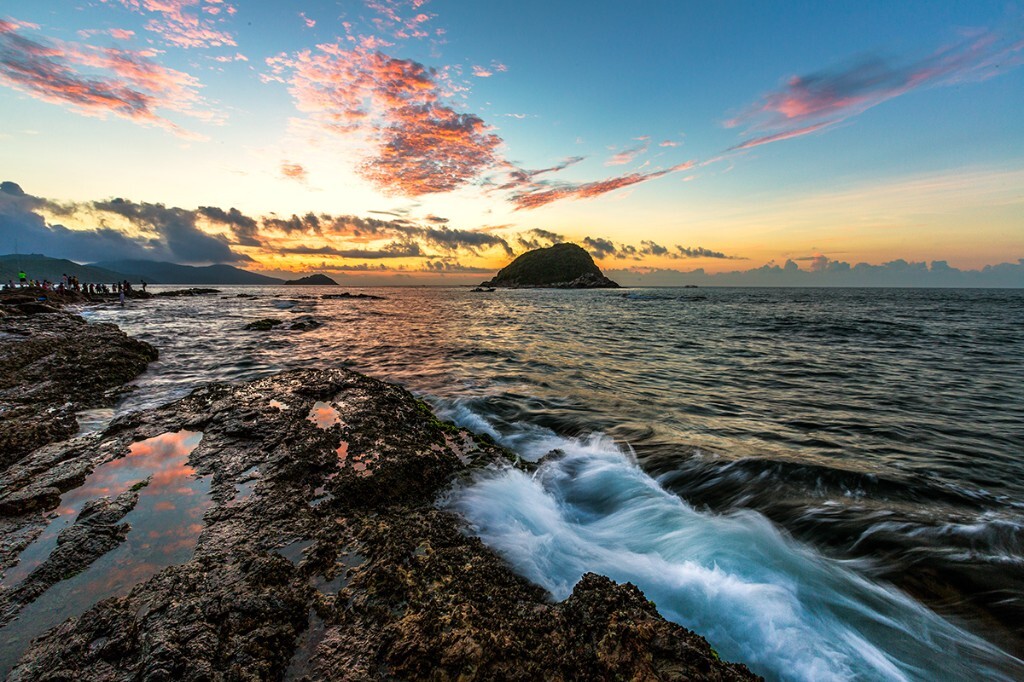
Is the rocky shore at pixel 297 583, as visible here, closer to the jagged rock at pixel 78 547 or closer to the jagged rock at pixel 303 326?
the jagged rock at pixel 78 547

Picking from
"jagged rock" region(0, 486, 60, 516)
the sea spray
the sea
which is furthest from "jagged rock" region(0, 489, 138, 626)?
the sea

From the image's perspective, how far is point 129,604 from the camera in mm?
3123

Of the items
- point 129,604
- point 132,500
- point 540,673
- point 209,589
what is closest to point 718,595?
point 540,673

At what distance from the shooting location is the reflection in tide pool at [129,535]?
10.3 feet

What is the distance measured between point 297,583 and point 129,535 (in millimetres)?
2255

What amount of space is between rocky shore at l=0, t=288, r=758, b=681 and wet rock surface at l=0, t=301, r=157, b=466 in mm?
482

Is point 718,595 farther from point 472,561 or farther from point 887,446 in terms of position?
point 887,446

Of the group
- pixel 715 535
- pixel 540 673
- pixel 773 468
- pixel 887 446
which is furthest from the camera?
pixel 887 446

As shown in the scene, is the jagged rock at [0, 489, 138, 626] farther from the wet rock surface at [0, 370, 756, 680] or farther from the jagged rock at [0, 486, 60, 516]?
the jagged rock at [0, 486, 60, 516]

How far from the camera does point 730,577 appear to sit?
4.71m

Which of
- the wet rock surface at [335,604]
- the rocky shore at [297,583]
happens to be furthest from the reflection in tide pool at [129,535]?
the wet rock surface at [335,604]

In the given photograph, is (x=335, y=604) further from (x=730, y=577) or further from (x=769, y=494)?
(x=769, y=494)

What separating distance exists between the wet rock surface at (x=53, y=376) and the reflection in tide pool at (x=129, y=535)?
6.35 ft

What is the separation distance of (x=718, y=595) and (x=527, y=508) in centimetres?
256
